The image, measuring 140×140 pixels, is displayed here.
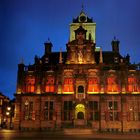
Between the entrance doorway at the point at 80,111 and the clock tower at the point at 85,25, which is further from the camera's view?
the clock tower at the point at 85,25

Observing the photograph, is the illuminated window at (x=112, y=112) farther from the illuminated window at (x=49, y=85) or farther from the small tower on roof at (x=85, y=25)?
the small tower on roof at (x=85, y=25)

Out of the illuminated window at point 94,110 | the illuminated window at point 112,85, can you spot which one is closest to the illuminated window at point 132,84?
the illuminated window at point 112,85

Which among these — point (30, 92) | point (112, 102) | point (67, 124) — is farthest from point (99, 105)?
point (30, 92)

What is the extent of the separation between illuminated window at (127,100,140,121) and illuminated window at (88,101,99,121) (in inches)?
215

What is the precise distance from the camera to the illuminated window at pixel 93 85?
49.3 m

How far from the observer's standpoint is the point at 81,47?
5191cm

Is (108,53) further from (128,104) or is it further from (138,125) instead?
(138,125)

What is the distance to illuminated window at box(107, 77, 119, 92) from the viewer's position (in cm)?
4925

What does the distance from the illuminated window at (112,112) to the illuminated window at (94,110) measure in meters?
1.72

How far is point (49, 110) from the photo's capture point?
4922 centimetres

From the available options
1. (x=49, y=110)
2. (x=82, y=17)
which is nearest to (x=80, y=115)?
(x=49, y=110)

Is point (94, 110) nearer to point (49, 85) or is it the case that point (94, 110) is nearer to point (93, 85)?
point (93, 85)

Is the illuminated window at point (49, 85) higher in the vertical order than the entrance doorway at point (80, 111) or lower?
higher

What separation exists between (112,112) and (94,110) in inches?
124
